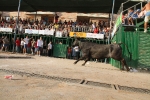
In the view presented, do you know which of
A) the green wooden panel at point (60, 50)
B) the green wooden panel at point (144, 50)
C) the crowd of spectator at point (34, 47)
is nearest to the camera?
the green wooden panel at point (144, 50)

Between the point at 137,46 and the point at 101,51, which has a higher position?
the point at 137,46

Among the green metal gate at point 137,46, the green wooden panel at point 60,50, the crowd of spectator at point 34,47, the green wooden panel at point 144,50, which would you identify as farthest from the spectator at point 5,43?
the green wooden panel at point 144,50

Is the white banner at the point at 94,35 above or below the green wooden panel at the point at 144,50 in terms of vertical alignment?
above

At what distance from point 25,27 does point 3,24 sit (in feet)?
10.2

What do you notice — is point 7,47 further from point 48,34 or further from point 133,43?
point 133,43

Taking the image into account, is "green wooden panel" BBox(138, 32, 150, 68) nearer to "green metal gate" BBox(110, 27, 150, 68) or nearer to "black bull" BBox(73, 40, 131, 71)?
"green metal gate" BBox(110, 27, 150, 68)

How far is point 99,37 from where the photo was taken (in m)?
20.1

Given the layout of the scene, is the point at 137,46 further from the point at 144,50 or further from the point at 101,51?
the point at 101,51

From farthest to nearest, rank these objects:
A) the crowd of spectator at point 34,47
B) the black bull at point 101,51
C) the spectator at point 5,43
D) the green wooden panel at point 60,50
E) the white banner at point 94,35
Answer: the spectator at point 5,43 < the green wooden panel at point 60,50 < the crowd of spectator at point 34,47 < the white banner at point 94,35 < the black bull at point 101,51

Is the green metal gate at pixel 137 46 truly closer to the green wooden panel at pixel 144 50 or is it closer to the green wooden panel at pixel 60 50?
the green wooden panel at pixel 144 50

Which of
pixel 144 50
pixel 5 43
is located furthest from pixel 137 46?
pixel 5 43

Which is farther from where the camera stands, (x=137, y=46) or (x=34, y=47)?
(x=34, y=47)

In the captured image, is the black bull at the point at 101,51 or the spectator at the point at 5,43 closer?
the black bull at the point at 101,51

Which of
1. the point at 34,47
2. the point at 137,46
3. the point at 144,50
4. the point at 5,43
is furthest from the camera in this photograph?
the point at 5,43
